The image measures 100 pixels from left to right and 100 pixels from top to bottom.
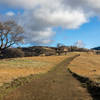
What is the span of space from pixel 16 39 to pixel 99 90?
124 ft

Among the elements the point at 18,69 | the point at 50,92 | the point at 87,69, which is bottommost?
the point at 87,69

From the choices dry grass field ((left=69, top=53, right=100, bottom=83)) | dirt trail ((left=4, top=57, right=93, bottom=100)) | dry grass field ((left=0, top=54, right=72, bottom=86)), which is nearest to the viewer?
dirt trail ((left=4, top=57, right=93, bottom=100))

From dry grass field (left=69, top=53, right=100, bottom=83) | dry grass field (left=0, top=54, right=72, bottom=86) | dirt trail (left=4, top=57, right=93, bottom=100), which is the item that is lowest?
dry grass field (left=69, top=53, right=100, bottom=83)

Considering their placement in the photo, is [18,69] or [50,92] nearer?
[50,92]

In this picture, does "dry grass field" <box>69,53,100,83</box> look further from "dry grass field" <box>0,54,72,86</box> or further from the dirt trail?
"dry grass field" <box>0,54,72,86</box>

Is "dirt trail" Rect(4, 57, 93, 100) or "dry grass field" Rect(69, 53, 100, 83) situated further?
"dry grass field" Rect(69, 53, 100, 83)

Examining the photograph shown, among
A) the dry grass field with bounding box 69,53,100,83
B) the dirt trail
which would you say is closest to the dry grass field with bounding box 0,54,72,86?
the dirt trail

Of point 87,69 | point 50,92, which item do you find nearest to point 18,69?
point 87,69

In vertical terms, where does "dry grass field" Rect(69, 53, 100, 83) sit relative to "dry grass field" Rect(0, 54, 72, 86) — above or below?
below

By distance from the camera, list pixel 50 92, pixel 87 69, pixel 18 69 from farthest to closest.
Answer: pixel 87 69, pixel 18 69, pixel 50 92

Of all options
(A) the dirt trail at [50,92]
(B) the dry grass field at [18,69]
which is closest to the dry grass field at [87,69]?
(A) the dirt trail at [50,92]

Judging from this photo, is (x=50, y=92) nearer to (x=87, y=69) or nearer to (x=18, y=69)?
(x=18, y=69)

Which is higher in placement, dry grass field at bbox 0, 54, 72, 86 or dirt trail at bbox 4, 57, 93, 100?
dirt trail at bbox 4, 57, 93, 100

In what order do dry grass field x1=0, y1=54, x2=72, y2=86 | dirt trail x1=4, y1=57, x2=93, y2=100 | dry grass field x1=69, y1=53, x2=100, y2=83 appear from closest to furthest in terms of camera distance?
dirt trail x1=4, y1=57, x2=93, y2=100 → dry grass field x1=69, y1=53, x2=100, y2=83 → dry grass field x1=0, y1=54, x2=72, y2=86
